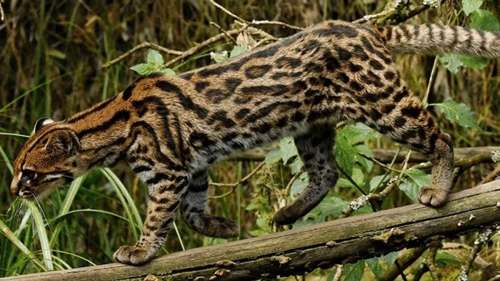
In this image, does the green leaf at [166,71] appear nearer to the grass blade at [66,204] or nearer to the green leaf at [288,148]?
the green leaf at [288,148]

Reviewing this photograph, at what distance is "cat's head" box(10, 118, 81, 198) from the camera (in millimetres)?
5699

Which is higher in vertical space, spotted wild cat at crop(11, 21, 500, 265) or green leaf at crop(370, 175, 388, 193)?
spotted wild cat at crop(11, 21, 500, 265)

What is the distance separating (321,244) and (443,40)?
4.24 feet

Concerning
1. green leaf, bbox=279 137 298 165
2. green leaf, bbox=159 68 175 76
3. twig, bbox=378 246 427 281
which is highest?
green leaf, bbox=159 68 175 76

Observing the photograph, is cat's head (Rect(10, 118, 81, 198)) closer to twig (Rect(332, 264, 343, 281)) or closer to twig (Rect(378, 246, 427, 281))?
twig (Rect(332, 264, 343, 281))

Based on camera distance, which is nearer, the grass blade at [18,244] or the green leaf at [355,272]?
the green leaf at [355,272]

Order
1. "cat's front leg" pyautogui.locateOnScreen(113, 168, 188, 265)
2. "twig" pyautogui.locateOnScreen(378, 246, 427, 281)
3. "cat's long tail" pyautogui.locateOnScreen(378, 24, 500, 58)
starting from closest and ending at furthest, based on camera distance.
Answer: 1. "cat's front leg" pyautogui.locateOnScreen(113, 168, 188, 265)
2. "cat's long tail" pyautogui.locateOnScreen(378, 24, 500, 58)
3. "twig" pyautogui.locateOnScreen(378, 246, 427, 281)

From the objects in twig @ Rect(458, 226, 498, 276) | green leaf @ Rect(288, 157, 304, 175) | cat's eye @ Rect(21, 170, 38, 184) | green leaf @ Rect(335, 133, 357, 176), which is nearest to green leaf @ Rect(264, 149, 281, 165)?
green leaf @ Rect(288, 157, 304, 175)

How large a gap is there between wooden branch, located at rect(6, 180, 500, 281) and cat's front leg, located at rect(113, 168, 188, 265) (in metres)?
0.29

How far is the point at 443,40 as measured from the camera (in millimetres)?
5922

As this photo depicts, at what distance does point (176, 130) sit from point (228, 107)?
0.31 meters

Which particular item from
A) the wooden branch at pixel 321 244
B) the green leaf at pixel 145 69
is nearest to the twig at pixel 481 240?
the wooden branch at pixel 321 244

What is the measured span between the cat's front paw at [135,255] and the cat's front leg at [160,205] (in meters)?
0.02

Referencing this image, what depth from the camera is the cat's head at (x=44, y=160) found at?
18.7 ft
